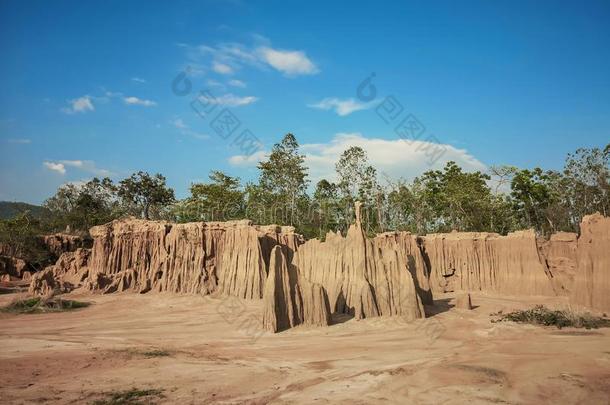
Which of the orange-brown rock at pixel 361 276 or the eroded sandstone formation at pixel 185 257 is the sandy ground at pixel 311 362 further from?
the eroded sandstone formation at pixel 185 257

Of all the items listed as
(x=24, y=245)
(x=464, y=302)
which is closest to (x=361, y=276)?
(x=464, y=302)

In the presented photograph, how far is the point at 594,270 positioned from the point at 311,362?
12200 millimetres

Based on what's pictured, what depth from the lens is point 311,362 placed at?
11039mm

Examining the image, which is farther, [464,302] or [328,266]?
[328,266]

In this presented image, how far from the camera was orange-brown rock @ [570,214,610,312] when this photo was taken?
51.8 feet

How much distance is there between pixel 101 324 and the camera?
17688 mm

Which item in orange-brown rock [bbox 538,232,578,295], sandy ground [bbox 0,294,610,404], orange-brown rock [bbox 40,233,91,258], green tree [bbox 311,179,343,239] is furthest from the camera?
green tree [bbox 311,179,343,239]

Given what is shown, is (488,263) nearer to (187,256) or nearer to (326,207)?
(187,256)

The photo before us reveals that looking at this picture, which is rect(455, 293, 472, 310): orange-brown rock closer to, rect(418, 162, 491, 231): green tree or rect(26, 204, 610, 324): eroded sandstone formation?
rect(26, 204, 610, 324): eroded sandstone formation

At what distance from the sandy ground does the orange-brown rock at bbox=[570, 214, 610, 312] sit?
12.4 ft

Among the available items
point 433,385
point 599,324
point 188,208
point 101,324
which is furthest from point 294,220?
point 433,385

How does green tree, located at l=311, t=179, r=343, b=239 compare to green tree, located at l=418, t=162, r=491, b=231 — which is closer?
green tree, located at l=418, t=162, r=491, b=231

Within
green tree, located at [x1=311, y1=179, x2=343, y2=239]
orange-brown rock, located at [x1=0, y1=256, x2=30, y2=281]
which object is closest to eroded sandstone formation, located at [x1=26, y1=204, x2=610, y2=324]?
orange-brown rock, located at [x1=0, y1=256, x2=30, y2=281]

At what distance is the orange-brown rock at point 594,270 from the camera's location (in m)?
15.8
